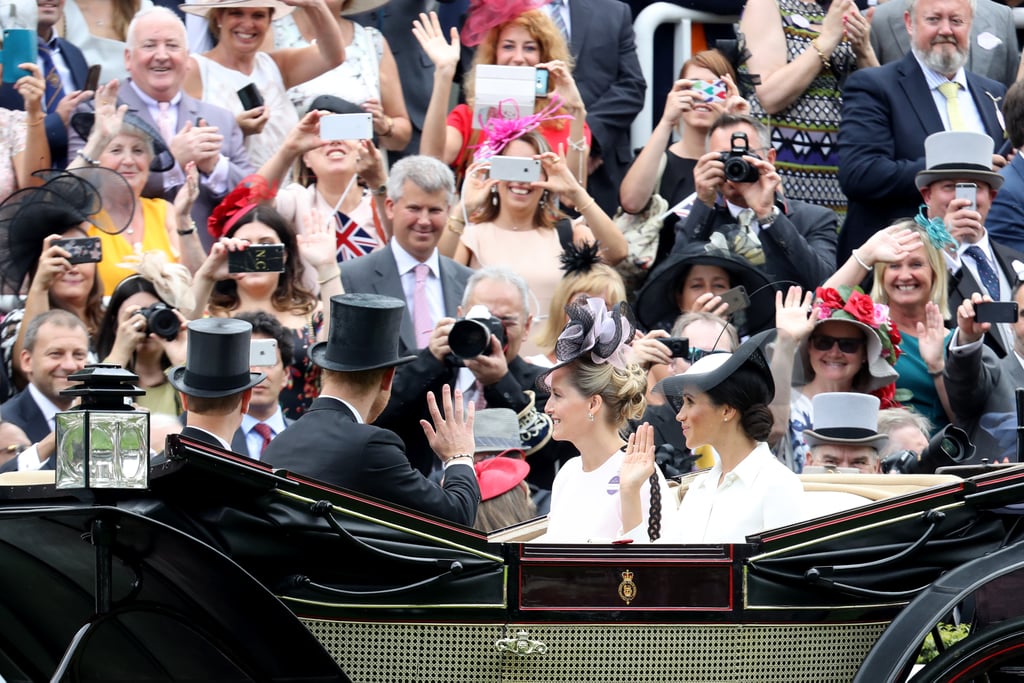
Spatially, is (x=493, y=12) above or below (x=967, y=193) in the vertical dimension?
above

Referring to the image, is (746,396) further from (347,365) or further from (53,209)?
(53,209)

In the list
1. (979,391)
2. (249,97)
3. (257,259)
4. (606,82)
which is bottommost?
(979,391)

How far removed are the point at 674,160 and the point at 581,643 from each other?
4279 millimetres

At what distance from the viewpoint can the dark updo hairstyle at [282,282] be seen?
7.43 meters

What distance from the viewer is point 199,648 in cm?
468

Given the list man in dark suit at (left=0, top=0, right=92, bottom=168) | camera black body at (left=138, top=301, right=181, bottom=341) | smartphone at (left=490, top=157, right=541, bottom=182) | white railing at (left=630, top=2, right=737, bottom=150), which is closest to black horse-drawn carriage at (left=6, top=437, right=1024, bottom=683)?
camera black body at (left=138, top=301, right=181, bottom=341)

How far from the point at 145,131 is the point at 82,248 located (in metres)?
0.82

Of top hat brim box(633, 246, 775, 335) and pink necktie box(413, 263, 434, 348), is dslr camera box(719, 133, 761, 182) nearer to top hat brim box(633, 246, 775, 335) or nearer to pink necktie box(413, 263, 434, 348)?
top hat brim box(633, 246, 775, 335)

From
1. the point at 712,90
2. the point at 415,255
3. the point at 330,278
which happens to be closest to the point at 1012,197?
the point at 712,90

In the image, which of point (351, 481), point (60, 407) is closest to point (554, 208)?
point (60, 407)

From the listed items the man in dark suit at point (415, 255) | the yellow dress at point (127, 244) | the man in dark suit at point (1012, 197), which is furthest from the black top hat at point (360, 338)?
the man in dark suit at point (1012, 197)

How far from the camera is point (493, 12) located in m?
8.41

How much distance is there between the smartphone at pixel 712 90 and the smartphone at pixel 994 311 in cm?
212

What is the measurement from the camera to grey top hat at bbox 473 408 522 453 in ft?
21.2
